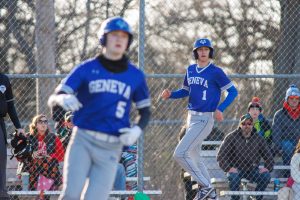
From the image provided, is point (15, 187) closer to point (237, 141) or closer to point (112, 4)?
point (237, 141)

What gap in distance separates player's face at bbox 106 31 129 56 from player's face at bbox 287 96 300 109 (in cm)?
566

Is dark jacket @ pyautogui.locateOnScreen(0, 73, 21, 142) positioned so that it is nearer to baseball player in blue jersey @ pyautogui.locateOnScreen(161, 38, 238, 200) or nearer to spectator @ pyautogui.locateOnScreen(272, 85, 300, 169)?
baseball player in blue jersey @ pyautogui.locateOnScreen(161, 38, 238, 200)

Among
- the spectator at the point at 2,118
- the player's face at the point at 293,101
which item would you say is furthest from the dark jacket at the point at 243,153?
the spectator at the point at 2,118

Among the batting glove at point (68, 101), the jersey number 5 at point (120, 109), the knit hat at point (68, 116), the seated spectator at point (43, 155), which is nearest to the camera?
the batting glove at point (68, 101)

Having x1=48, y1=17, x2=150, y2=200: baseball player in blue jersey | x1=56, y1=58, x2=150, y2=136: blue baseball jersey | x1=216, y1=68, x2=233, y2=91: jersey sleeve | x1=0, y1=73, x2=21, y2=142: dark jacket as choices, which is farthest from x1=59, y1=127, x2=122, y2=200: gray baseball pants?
x1=216, y1=68, x2=233, y2=91: jersey sleeve

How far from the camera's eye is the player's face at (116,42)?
23.5 ft

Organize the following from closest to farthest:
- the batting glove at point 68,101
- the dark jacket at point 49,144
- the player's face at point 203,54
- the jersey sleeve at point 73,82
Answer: the batting glove at point 68,101 < the jersey sleeve at point 73,82 < the player's face at point 203,54 < the dark jacket at point 49,144

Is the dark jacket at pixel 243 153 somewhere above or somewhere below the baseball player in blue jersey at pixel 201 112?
below

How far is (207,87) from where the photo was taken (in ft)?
34.3

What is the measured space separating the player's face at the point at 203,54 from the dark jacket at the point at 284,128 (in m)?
2.27

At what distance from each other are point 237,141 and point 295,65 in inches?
117

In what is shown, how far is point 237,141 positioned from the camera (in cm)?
1211

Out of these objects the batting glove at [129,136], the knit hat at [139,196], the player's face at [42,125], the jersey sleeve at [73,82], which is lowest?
the knit hat at [139,196]

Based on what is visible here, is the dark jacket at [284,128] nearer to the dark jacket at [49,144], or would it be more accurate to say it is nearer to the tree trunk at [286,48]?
the tree trunk at [286,48]
